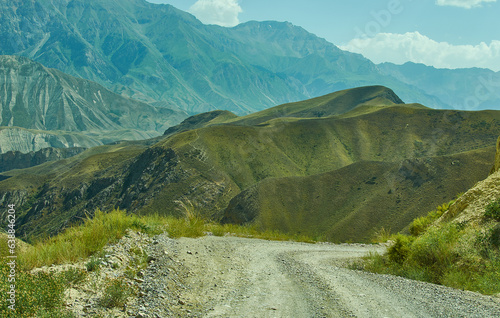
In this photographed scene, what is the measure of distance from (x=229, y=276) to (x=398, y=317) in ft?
14.6

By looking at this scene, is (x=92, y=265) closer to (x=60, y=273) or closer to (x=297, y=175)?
(x=60, y=273)

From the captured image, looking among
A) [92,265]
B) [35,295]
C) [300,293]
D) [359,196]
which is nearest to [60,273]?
[92,265]

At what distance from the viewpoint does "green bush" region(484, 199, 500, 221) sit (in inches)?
445

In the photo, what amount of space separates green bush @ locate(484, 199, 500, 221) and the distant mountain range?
28418 mm

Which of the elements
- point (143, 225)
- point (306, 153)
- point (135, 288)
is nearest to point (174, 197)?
point (306, 153)

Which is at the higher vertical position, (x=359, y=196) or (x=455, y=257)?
(x=455, y=257)

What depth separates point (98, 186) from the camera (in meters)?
113

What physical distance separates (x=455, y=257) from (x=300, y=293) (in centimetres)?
530

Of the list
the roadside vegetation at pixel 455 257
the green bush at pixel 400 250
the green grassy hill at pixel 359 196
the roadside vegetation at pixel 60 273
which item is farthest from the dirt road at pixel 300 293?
the green grassy hill at pixel 359 196

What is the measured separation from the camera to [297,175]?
9219 centimetres

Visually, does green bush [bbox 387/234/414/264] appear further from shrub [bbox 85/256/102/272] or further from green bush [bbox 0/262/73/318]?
green bush [bbox 0/262/73/318]

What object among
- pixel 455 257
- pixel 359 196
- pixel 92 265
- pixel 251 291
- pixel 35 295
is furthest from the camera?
pixel 359 196

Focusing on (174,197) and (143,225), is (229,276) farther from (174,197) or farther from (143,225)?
(174,197)

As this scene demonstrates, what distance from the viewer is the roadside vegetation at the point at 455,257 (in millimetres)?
9555
